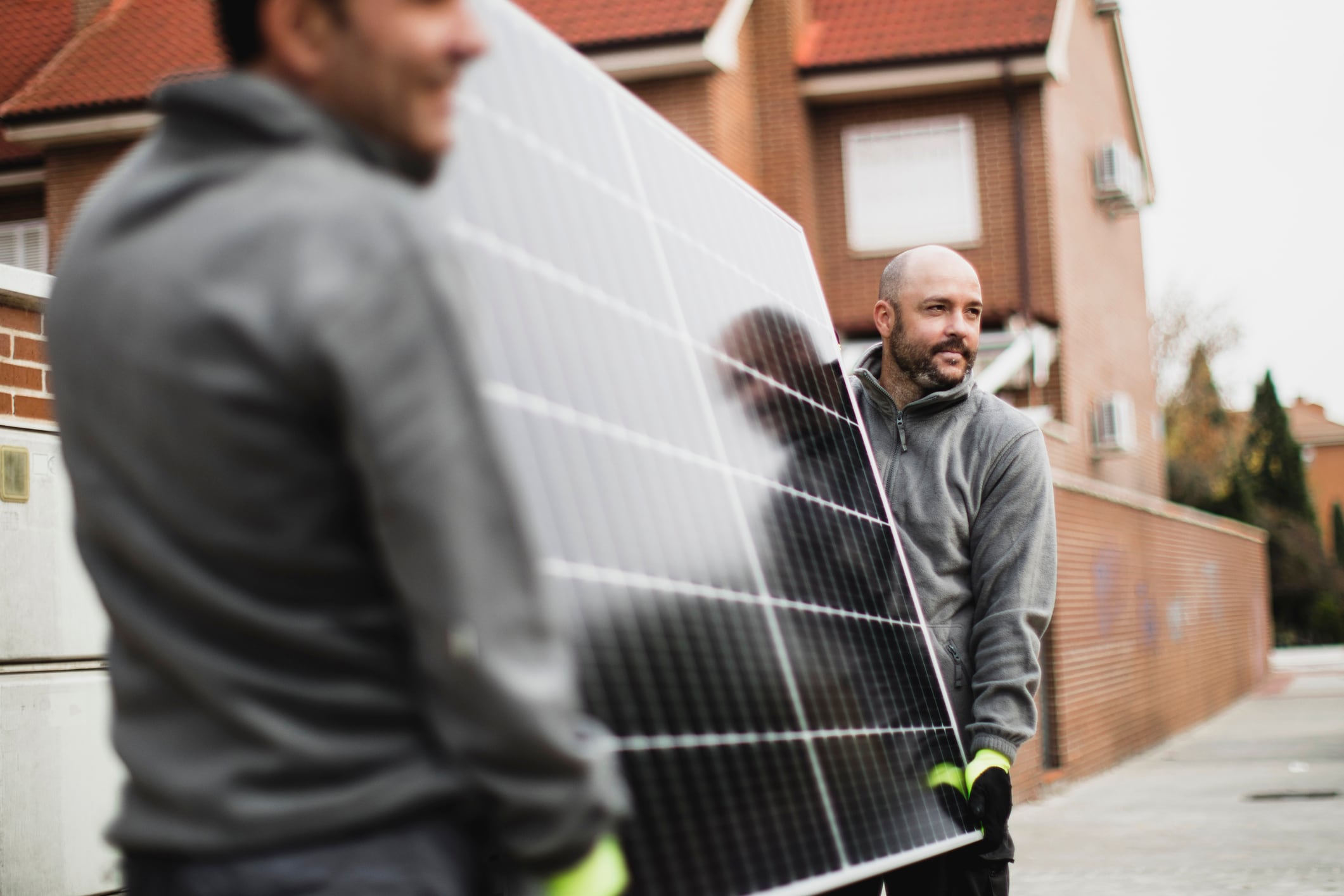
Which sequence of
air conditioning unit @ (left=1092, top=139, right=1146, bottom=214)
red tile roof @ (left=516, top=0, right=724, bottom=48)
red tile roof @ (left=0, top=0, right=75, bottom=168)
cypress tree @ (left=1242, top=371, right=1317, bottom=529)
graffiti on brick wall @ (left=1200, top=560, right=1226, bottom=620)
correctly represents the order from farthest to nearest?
cypress tree @ (left=1242, top=371, right=1317, bottom=529)
graffiti on brick wall @ (left=1200, top=560, right=1226, bottom=620)
air conditioning unit @ (left=1092, top=139, right=1146, bottom=214)
red tile roof @ (left=0, top=0, right=75, bottom=168)
red tile roof @ (left=516, top=0, right=724, bottom=48)

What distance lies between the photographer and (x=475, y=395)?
1.57 metres

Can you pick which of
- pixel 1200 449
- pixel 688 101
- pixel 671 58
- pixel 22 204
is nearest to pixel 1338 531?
pixel 1200 449

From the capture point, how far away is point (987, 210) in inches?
866

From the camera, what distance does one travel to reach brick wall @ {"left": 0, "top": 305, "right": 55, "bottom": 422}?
456 centimetres

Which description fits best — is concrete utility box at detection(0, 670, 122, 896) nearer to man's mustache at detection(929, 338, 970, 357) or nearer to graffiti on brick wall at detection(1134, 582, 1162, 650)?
man's mustache at detection(929, 338, 970, 357)

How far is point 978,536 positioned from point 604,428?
203 centimetres

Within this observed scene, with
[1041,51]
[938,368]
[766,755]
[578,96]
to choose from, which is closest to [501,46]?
[578,96]

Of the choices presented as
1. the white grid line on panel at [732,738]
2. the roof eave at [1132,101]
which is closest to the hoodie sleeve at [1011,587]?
the white grid line on panel at [732,738]

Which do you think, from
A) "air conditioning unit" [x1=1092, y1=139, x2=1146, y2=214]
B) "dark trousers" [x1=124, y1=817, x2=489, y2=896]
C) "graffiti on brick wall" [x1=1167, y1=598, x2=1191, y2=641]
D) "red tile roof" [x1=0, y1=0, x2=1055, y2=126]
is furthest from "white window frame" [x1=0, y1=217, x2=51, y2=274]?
"dark trousers" [x1=124, y1=817, x2=489, y2=896]

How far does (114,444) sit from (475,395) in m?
0.40

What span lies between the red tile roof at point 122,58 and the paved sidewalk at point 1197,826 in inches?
547

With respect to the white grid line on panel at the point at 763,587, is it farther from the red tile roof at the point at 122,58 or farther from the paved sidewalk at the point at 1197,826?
the red tile roof at the point at 122,58

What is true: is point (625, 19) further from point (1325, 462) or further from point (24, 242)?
point (1325, 462)

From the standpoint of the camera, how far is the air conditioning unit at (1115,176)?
2473 cm
